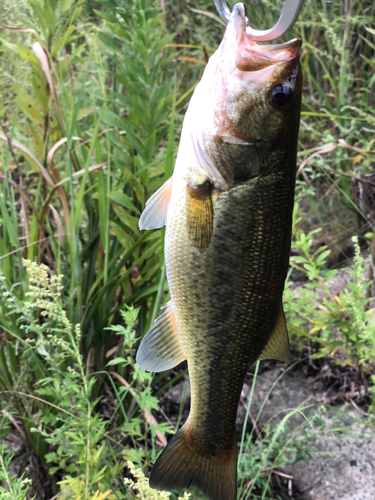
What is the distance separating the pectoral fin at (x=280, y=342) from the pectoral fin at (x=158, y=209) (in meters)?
0.34

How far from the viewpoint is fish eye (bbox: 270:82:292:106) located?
913 mm

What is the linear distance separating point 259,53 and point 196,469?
92cm

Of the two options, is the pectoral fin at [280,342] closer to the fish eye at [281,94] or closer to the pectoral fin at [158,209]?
the pectoral fin at [158,209]

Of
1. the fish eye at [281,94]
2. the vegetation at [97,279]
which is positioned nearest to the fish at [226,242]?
the fish eye at [281,94]

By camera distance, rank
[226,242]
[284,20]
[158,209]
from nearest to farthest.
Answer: [284,20] < [226,242] < [158,209]

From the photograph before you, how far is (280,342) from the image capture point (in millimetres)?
957

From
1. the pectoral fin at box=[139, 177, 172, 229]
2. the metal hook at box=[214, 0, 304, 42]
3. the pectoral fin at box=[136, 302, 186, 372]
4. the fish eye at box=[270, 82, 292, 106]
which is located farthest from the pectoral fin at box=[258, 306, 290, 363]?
the metal hook at box=[214, 0, 304, 42]

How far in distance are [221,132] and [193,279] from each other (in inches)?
13.0

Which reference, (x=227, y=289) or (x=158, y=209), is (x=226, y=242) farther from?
(x=158, y=209)

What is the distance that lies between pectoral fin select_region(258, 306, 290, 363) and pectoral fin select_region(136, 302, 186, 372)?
20 centimetres

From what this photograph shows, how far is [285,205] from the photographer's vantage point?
896 mm

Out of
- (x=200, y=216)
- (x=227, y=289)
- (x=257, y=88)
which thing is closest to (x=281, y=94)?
(x=257, y=88)

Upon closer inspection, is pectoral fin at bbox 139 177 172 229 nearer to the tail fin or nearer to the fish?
the fish

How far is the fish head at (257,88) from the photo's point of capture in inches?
36.0
